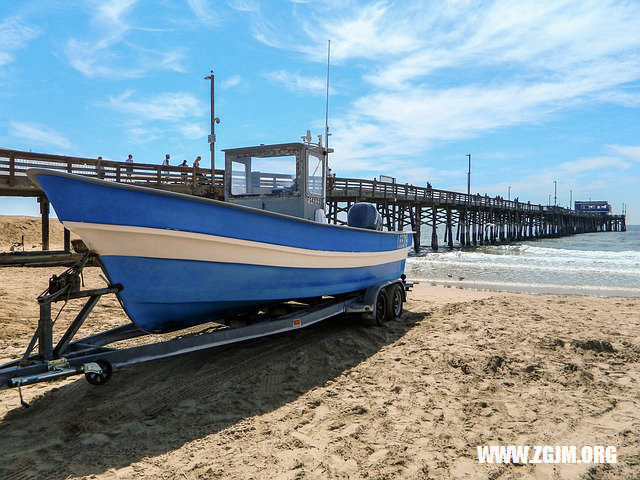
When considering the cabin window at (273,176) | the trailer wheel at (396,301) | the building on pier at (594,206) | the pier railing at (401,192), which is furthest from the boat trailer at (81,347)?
the building on pier at (594,206)

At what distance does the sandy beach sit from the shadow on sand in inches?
Answer: 0.6

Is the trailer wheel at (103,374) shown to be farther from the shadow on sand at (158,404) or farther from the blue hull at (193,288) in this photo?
the blue hull at (193,288)

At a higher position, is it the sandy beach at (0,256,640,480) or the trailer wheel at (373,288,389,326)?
the trailer wheel at (373,288,389,326)

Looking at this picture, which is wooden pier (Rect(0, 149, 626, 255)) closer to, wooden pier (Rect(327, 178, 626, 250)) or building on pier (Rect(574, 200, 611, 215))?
wooden pier (Rect(327, 178, 626, 250))

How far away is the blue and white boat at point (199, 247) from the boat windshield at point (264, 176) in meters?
0.12

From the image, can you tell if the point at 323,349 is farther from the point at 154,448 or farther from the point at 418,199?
the point at 418,199

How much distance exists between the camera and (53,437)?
11.0 feet

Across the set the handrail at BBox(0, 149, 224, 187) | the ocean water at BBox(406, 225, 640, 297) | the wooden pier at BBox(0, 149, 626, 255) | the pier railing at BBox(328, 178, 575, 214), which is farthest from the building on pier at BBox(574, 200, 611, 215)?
the handrail at BBox(0, 149, 224, 187)

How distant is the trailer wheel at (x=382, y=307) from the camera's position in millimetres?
7094

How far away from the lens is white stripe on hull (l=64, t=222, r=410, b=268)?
3791 millimetres

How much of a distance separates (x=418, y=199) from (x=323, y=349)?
26.9m

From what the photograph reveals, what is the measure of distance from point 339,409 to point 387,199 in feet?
81.1

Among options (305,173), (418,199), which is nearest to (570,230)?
(418,199)

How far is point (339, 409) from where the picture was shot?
153 inches
